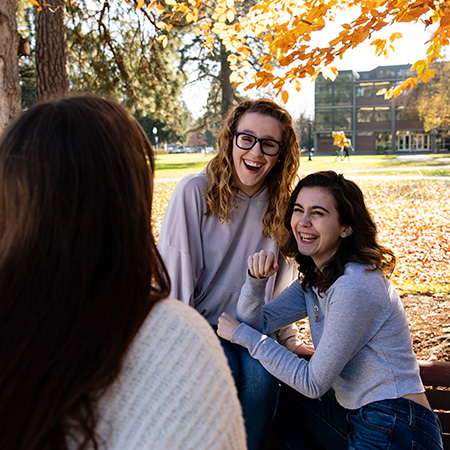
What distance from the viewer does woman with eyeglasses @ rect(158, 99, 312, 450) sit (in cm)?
281

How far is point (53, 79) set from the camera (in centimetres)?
662

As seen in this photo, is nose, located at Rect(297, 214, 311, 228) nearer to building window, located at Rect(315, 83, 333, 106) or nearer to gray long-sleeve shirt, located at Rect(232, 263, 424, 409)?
gray long-sleeve shirt, located at Rect(232, 263, 424, 409)

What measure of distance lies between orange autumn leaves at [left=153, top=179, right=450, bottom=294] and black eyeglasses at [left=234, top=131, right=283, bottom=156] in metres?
0.85

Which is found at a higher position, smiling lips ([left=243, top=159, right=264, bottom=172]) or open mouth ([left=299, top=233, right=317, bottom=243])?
smiling lips ([left=243, top=159, right=264, bottom=172])

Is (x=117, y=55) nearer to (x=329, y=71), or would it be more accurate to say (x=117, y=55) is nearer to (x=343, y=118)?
(x=329, y=71)

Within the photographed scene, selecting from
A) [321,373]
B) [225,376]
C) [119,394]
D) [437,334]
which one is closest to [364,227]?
[321,373]

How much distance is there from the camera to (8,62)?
512 cm

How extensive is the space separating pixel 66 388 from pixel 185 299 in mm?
1825

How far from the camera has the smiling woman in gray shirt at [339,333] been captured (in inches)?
77.6

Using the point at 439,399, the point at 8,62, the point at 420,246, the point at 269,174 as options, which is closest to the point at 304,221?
the point at 269,174

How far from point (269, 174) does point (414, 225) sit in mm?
8398

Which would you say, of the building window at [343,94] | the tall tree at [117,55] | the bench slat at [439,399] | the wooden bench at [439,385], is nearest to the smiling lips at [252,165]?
the wooden bench at [439,385]

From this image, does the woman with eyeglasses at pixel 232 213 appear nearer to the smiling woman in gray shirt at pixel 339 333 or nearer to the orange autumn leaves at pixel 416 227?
the smiling woman in gray shirt at pixel 339 333

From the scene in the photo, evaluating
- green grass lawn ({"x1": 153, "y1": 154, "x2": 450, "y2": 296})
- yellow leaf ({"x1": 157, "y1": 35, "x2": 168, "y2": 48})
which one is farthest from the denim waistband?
yellow leaf ({"x1": 157, "y1": 35, "x2": 168, "y2": 48})
